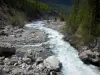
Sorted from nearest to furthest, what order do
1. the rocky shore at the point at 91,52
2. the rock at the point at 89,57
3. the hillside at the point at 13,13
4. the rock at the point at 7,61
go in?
the rock at the point at 7,61 → the rock at the point at 89,57 → the rocky shore at the point at 91,52 → the hillside at the point at 13,13

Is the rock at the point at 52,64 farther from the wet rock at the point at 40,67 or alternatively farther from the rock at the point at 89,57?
the rock at the point at 89,57

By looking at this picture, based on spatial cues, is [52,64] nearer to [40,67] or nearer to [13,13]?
[40,67]

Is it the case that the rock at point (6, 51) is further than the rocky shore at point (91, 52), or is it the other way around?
the rock at point (6, 51)

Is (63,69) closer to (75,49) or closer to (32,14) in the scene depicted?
(75,49)

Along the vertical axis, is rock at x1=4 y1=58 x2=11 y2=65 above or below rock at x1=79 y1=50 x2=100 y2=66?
above

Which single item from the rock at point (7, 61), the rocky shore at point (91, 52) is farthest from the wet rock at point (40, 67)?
the rocky shore at point (91, 52)

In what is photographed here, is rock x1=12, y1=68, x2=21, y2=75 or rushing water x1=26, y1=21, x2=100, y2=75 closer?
rock x1=12, y1=68, x2=21, y2=75

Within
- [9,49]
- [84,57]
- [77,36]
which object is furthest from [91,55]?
[9,49]

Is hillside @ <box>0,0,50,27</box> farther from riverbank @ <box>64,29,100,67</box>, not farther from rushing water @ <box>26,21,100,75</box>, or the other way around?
riverbank @ <box>64,29,100,67</box>

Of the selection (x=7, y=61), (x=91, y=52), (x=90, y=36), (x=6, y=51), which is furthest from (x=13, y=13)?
(x=91, y=52)

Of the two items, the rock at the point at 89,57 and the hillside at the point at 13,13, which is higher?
the rock at the point at 89,57

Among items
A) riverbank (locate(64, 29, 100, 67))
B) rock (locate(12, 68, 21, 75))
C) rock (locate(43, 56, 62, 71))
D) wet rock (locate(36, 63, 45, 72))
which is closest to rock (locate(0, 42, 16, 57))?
rock (locate(12, 68, 21, 75))

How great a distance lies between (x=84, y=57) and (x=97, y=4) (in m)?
10.5

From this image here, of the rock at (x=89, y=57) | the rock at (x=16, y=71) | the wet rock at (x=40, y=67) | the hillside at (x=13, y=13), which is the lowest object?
the hillside at (x=13, y=13)
